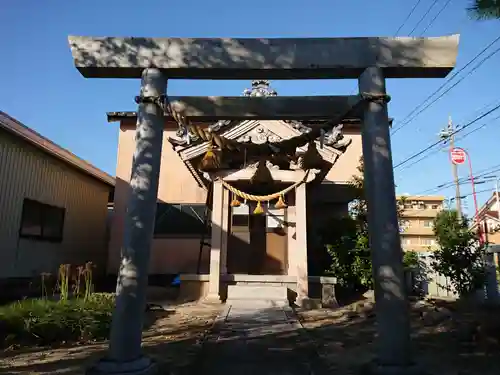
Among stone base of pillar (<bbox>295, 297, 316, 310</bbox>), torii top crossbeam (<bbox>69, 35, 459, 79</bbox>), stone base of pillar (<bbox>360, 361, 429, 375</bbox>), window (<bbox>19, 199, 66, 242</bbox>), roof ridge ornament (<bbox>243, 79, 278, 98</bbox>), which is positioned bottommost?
stone base of pillar (<bbox>295, 297, 316, 310</bbox>)

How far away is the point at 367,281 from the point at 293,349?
6.50 m

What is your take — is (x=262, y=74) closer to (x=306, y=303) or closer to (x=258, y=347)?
(x=258, y=347)

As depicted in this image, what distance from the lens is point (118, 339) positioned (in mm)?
3674

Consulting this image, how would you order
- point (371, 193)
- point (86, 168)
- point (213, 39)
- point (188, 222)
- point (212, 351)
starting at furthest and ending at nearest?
point (188, 222) → point (86, 168) → point (212, 351) → point (213, 39) → point (371, 193)

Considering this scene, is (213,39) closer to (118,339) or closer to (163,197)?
(118,339)

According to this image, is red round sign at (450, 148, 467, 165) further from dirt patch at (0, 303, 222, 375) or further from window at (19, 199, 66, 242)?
window at (19, 199, 66, 242)

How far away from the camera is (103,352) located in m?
5.52

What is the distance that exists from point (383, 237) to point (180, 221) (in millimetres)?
12981

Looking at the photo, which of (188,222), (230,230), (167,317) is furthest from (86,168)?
(167,317)

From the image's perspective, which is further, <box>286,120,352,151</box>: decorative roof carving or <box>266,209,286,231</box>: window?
<box>266,209,286,231</box>: window

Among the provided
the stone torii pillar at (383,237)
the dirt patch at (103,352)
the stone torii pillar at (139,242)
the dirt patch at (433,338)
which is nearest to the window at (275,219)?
the dirt patch at (433,338)

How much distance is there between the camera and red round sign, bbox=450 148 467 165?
24203mm

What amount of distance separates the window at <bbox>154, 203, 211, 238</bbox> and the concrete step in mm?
5544

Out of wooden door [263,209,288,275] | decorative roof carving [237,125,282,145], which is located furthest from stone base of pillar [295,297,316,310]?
decorative roof carving [237,125,282,145]
